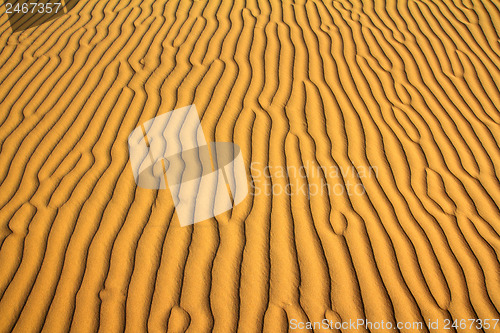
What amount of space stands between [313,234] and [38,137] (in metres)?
2.56

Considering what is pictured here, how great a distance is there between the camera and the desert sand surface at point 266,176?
2.33m

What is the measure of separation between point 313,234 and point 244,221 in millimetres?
491

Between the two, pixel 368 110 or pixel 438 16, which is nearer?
pixel 368 110

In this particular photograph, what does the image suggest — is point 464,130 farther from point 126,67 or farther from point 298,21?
point 126,67

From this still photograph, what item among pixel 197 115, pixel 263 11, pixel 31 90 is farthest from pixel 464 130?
pixel 31 90

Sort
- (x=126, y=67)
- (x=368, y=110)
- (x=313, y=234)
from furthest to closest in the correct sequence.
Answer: (x=126, y=67), (x=368, y=110), (x=313, y=234)

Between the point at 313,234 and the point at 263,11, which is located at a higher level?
the point at 263,11

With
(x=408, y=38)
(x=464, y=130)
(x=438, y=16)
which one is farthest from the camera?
(x=438, y=16)

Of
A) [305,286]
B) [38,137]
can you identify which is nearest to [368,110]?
[305,286]

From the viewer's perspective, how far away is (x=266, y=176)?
303 centimetres

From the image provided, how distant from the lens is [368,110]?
3633mm

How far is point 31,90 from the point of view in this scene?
4.00 meters

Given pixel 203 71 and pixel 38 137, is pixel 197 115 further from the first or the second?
pixel 38 137

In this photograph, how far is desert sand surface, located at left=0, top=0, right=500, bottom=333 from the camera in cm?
233
